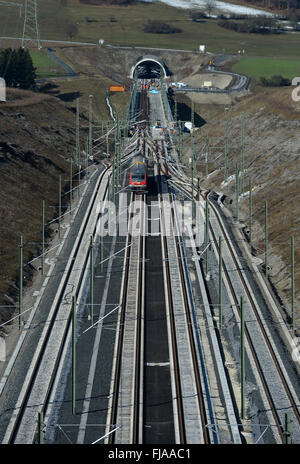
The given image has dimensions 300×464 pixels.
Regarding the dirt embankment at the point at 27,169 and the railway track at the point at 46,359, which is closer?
the railway track at the point at 46,359

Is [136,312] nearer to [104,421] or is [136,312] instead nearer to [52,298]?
[52,298]

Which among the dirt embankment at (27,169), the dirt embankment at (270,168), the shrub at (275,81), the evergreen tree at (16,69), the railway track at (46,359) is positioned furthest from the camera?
the shrub at (275,81)

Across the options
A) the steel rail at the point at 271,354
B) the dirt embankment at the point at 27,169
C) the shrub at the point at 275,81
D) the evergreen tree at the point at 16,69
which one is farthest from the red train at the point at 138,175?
A: the shrub at the point at 275,81

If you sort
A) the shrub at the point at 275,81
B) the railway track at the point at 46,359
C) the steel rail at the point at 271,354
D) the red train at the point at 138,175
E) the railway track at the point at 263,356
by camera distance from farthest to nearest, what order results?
1. the shrub at the point at 275,81
2. the red train at the point at 138,175
3. the steel rail at the point at 271,354
4. the railway track at the point at 263,356
5. the railway track at the point at 46,359

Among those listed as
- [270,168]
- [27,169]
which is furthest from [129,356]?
[270,168]

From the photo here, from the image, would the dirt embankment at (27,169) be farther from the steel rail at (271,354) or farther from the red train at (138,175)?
the steel rail at (271,354)

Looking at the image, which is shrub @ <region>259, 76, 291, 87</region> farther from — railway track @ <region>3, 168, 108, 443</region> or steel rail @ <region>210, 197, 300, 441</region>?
railway track @ <region>3, 168, 108, 443</region>
